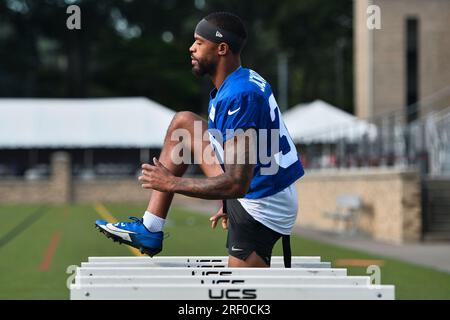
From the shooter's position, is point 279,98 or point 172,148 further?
point 279,98

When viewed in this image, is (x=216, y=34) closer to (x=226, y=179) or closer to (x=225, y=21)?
(x=225, y=21)

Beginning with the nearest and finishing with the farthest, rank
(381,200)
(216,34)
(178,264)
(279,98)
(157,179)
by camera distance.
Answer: (157,179) < (216,34) < (178,264) < (381,200) < (279,98)

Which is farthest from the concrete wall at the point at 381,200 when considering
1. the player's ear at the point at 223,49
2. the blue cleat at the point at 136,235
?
the player's ear at the point at 223,49

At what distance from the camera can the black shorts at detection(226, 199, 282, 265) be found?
17.1 ft

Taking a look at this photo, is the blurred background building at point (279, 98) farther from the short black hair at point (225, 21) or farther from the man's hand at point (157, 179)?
the man's hand at point (157, 179)

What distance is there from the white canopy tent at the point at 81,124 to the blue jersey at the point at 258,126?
1787 inches

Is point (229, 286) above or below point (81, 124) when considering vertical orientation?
below

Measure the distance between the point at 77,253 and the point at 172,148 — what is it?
12.9 m

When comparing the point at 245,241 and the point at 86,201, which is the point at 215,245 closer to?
the point at 245,241

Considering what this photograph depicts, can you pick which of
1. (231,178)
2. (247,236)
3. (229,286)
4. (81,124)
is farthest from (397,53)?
(229,286)

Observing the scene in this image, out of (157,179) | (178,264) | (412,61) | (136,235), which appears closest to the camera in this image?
(157,179)

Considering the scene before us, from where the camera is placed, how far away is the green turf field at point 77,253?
1230 centimetres

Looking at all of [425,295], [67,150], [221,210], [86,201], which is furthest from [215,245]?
[67,150]

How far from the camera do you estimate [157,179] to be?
464 centimetres
